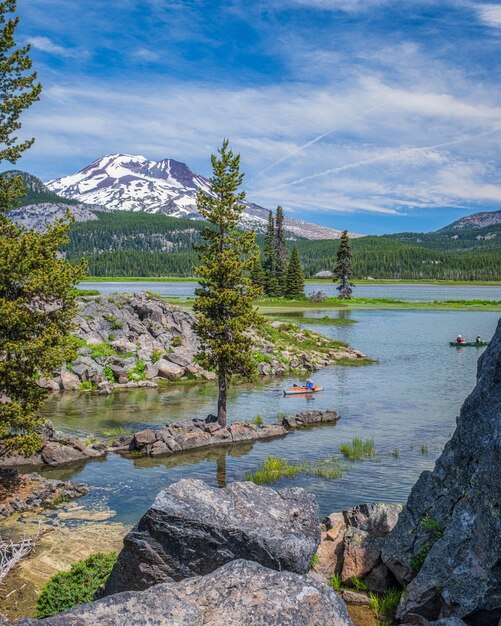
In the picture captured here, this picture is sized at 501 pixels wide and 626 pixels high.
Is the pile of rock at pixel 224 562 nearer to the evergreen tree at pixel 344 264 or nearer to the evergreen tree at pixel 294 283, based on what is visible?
the evergreen tree at pixel 344 264

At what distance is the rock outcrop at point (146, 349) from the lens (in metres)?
53.3

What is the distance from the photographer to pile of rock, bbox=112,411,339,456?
3358 cm

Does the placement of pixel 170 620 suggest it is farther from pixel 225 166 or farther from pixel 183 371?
pixel 183 371

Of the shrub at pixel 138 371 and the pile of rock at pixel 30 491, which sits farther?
the shrub at pixel 138 371

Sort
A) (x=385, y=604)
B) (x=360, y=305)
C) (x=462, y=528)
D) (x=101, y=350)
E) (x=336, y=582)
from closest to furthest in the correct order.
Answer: (x=462, y=528) → (x=385, y=604) → (x=336, y=582) → (x=101, y=350) → (x=360, y=305)

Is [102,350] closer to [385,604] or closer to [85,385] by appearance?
[85,385]

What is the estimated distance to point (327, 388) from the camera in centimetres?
5281

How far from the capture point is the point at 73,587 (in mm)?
14508

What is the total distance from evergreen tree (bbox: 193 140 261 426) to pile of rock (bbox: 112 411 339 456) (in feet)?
4.16

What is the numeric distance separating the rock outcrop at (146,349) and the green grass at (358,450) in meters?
19.2

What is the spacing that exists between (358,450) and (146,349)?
3210cm

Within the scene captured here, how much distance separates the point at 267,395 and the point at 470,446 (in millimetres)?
36337

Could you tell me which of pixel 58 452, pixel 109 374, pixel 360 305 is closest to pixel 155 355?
pixel 109 374

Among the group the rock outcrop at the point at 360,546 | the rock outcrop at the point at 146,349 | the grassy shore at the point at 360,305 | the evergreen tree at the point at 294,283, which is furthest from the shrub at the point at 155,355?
the evergreen tree at the point at 294,283
